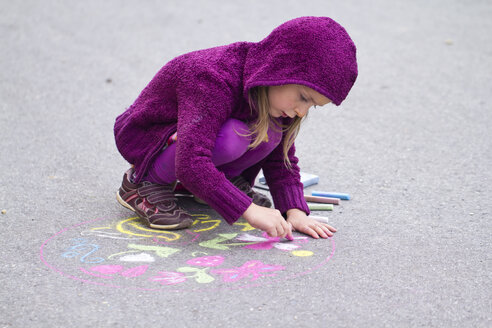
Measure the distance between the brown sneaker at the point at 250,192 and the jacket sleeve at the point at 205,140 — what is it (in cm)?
42

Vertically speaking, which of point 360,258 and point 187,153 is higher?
point 187,153

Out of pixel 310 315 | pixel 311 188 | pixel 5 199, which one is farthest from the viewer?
pixel 311 188

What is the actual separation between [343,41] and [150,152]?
0.86m

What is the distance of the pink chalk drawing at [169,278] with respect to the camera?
1996mm

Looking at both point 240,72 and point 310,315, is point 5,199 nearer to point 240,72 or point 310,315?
point 240,72

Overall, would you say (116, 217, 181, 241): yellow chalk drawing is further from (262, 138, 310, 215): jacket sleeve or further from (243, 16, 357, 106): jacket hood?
(243, 16, 357, 106): jacket hood

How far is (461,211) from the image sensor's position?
262cm

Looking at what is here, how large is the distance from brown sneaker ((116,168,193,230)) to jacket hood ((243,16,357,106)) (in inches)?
25.3

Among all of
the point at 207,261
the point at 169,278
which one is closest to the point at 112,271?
the point at 169,278

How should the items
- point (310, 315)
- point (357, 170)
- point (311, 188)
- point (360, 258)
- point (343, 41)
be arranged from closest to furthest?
point (310, 315) < point (343, 41) < point (360, 258) < point (311, 188) < point (357, 170)

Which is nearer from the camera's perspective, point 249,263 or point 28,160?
point 249,263

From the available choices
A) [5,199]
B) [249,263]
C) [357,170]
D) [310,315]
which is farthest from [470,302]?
[5,199]

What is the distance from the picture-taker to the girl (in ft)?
6.63

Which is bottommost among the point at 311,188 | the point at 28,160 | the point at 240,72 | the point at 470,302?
the point at 470,302
